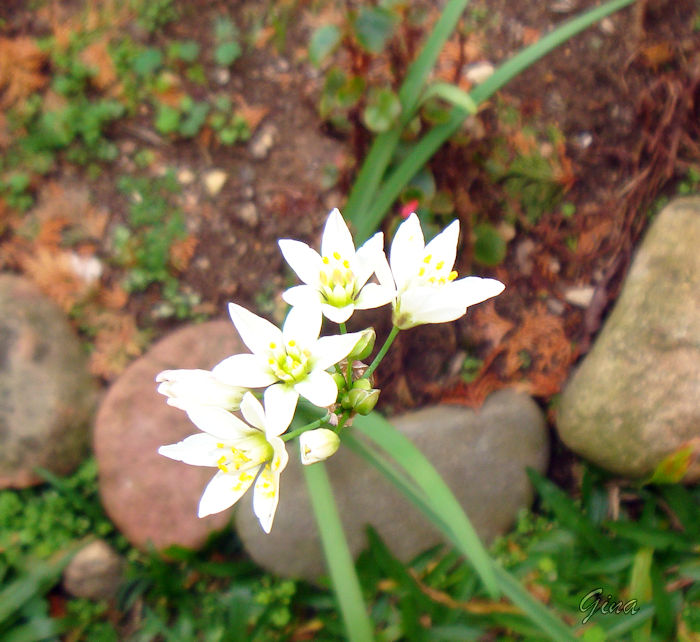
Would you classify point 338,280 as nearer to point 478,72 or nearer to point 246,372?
point 246,372

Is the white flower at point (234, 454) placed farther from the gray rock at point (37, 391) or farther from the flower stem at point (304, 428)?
the gray rock at point (37, 391)

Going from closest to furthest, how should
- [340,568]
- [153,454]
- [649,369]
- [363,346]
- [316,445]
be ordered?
[316,445] < [363,346] < [340,568] < [649,369] < [153,454]

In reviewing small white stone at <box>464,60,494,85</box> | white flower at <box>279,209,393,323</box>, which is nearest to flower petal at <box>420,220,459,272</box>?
white flower at <box>279,209,393,323</box>

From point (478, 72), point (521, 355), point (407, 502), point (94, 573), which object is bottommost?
point (94, 573)

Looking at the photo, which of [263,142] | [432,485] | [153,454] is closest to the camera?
[432,485]

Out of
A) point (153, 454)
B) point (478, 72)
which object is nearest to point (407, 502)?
point (153, 454)

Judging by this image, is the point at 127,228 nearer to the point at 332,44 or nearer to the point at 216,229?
the point at 216,229
